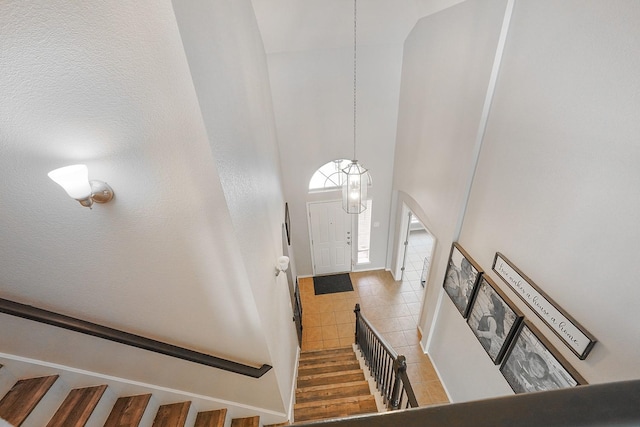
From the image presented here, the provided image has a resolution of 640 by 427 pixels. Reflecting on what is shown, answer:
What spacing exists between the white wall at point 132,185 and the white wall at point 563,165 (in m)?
2.06

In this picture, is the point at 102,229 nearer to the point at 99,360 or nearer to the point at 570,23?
the point at 99,360

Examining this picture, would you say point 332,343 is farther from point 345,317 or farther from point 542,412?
point 542,412

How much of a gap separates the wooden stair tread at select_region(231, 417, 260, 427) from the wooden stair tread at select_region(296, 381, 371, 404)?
3.14 feet

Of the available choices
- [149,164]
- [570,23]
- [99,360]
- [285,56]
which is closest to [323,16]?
[285,56]

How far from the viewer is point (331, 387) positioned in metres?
3.32

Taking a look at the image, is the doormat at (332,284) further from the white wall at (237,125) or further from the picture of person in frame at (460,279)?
the white wall at (237,125)

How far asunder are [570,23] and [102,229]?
293 centimetres

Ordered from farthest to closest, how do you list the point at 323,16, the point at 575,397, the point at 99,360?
the point at 323,16 < the point at 99,360 < the point at 575,397

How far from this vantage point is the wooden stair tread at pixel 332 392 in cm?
314

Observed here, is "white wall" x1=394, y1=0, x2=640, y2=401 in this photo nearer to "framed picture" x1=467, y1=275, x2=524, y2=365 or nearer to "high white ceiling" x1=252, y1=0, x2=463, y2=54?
"framed picture" x1=467, y1=275, x2=524, y2=365

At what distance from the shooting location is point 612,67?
1.44 meters

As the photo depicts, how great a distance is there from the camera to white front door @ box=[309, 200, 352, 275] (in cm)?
540

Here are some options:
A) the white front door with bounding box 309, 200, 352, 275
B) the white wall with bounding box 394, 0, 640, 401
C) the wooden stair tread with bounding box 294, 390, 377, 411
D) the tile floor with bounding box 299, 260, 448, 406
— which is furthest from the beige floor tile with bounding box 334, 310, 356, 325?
the white wall with bounding box 394, 0, 640, 401

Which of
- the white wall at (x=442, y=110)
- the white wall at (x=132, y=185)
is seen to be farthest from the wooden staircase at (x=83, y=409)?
the white wall at (x=442, y=110)
